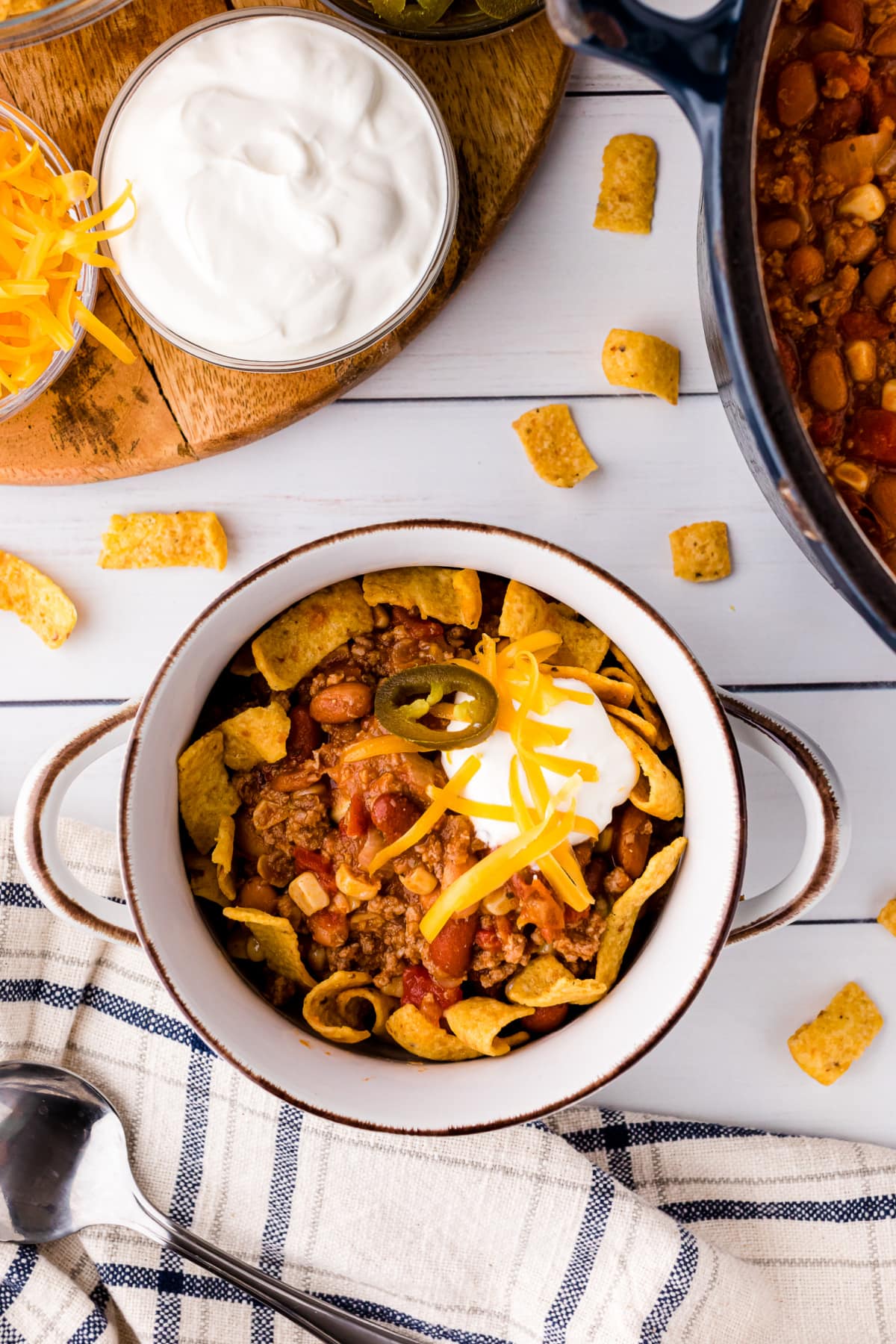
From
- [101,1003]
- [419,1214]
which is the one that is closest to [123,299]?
[101,1003]

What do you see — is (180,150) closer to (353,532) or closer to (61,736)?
(353,532)

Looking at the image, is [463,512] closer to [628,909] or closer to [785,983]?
[628,909]

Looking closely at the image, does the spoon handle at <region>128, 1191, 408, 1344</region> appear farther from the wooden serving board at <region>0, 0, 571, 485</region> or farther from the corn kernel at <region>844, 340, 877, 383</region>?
the corn kernel at <region>844, 340, 877, 383</region>

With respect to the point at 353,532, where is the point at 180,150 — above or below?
above

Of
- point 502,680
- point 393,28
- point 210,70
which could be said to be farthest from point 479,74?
point 502,680

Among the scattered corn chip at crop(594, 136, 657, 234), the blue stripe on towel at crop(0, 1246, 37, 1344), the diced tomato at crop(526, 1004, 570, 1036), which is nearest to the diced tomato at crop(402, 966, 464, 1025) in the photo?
the diced tomato at crop(526, 1004, 570, 1036)

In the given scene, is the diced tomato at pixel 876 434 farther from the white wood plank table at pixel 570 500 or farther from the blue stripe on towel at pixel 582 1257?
the blue stripe on towel at pixel 582 1257

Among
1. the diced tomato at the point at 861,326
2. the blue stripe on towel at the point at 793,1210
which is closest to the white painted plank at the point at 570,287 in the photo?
the diced tomato at the point at 861,326
